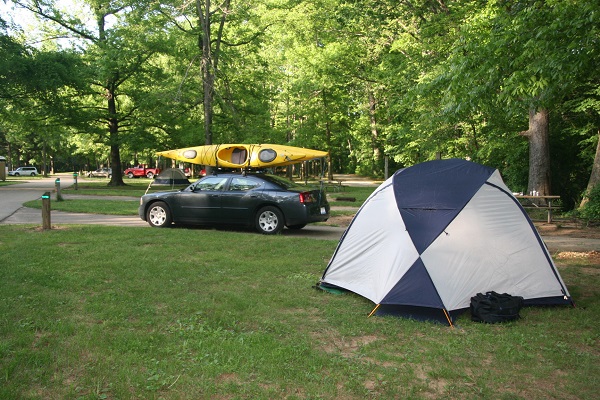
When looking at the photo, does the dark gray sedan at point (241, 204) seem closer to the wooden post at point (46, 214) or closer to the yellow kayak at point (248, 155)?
the yellow kayak at point (248, 155)

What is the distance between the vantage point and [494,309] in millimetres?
5363

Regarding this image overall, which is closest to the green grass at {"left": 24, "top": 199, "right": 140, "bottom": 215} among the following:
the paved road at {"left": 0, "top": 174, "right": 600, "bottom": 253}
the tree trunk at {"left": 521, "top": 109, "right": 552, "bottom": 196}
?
the paved road at {"left": 0, "top": 174, "right": 600, "bottom": 253}

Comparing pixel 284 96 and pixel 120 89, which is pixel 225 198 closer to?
pixel 120 89

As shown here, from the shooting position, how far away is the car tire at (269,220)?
11492mm

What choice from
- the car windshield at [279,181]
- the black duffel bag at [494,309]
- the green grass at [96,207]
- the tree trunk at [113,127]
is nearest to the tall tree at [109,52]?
the tree trunk at [113,127]

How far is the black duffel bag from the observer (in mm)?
5344

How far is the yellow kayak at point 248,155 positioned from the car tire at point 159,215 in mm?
2029

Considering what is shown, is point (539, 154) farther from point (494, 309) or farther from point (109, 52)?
point (109, 52)

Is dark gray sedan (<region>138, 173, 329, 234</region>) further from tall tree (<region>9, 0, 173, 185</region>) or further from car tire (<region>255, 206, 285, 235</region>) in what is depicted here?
tall tree (<region>9, 0, 173, 185</region>)

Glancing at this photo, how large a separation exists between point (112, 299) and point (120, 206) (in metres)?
13.2

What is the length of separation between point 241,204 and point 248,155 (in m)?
2.53

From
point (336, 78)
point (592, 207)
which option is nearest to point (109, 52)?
point (336, 78)

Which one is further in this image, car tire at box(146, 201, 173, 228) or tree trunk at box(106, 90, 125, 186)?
tree trunk at box(106, 90, 125, 186)

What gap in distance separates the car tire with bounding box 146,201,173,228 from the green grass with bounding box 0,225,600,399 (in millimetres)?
4796
